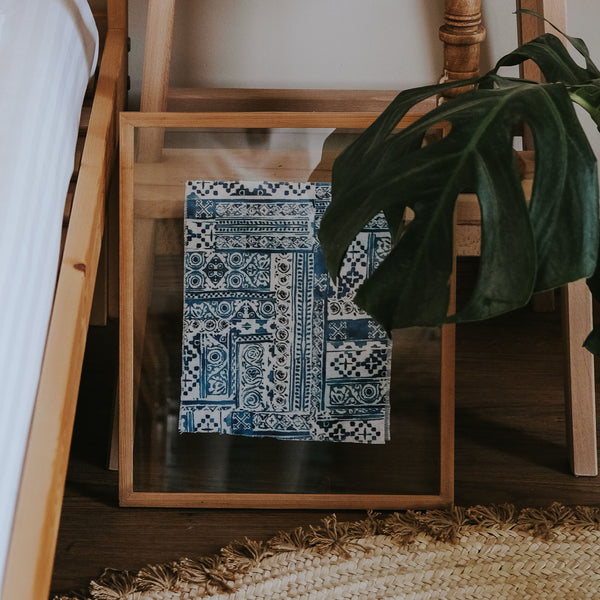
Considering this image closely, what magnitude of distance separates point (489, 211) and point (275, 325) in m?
0.56

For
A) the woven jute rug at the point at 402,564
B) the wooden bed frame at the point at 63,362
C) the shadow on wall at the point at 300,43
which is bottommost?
the woven jute rug at the point at 402,564

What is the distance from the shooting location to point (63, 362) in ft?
3.10

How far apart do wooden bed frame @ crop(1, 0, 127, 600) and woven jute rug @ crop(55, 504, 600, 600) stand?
0.20 meters

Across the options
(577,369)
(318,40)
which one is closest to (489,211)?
(577,369)

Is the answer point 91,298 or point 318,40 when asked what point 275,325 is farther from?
point 318,40

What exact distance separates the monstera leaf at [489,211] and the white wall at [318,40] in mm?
907

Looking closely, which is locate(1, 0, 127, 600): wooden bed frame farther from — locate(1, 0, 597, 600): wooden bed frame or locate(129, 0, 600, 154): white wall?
locate(129, 0, 600, 154): white wall

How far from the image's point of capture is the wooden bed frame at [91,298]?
2.79 feet

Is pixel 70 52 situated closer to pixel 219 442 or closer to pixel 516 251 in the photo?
pixel 219 442

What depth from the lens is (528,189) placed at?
3.63 ft

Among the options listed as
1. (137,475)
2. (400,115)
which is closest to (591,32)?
(400,115)

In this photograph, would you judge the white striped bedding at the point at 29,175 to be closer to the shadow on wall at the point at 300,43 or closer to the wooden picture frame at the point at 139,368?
the wooden picture frame at the point at 139,368

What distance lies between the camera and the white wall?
154cm

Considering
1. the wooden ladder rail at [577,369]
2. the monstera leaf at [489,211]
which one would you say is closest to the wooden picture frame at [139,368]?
the wooden ladder rail at [577,369]
